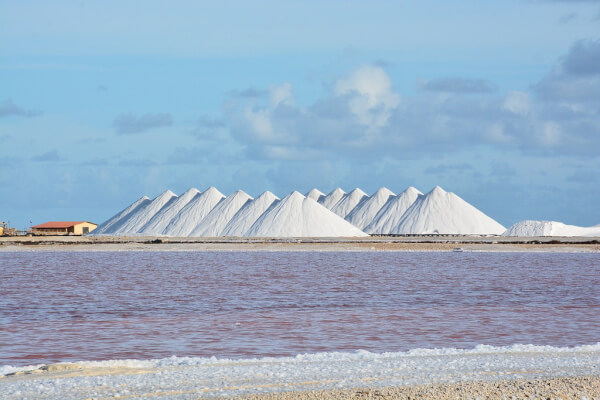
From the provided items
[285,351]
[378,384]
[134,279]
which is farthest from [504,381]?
[134,279]

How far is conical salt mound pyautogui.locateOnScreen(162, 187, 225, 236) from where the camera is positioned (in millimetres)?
93525

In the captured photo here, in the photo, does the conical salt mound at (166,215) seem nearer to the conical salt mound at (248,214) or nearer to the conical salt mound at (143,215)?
the conical salt mound at (143,215)

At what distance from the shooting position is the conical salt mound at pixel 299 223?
3351 inches

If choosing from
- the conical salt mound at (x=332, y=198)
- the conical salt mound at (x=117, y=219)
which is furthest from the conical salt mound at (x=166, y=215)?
the conical salt mound at (x=332, y=198)

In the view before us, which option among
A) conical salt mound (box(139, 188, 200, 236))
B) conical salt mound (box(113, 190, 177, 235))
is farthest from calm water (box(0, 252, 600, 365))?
conical salt mound (box(113, 190, 177, 235))

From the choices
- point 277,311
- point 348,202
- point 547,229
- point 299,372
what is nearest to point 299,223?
point 348,202

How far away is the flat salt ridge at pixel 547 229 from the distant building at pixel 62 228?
51.1 m

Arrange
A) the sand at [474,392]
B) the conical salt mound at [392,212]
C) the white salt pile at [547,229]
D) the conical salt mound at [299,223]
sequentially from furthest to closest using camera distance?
the conical salt mound at [392,212] → the white salt pile at [547,229] → the conical salt mound at [299,223] → the sand at [474,392]

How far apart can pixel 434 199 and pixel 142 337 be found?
89534 mm

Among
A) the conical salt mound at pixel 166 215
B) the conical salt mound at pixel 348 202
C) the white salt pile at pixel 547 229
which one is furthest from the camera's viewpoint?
the conical salt mound at pixel 348 202

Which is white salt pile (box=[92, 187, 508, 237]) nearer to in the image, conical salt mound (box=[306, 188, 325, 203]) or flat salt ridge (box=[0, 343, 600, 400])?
conical salt mound (box=[306, 188, 325, 203])

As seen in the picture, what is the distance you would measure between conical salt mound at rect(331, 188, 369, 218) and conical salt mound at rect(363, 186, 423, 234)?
634 centimetres

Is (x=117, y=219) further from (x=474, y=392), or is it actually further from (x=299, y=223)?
(x=474, y=392)

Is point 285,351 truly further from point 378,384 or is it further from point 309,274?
point 309,274
